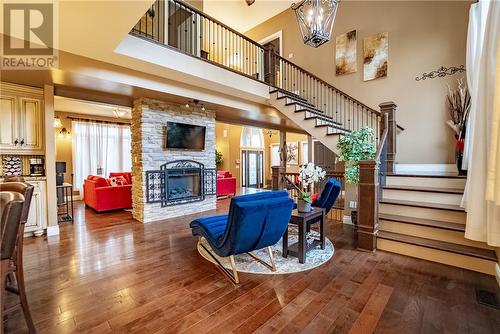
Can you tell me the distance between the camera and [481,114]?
5.83ft

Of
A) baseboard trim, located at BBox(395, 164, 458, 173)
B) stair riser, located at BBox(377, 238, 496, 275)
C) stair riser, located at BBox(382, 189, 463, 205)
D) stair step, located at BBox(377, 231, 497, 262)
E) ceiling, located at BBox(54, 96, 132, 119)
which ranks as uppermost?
ceiling, located at BBox(54, 96, 132, 119)

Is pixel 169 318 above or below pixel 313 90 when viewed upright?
below

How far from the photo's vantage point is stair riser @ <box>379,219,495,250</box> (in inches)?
119

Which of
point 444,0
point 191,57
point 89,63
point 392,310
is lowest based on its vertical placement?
point 392,310

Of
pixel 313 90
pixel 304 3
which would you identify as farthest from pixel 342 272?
pixel 313 90

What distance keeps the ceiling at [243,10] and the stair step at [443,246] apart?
7.59 metres

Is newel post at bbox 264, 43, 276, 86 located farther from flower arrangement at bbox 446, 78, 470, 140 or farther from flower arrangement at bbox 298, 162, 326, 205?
flower arrangement at bbox 446, 78, 470, 140

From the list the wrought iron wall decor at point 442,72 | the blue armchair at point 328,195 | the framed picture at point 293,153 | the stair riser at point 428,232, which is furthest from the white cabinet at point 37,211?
the framed picture at point 293,153

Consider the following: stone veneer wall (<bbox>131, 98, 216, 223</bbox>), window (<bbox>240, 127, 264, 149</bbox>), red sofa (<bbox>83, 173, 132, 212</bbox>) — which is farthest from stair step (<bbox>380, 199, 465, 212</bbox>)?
window (<bbox>240, 127, 264, 149</bbox>)

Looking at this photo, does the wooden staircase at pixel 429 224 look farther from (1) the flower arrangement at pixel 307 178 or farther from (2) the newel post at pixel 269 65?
(2) the newel post at pixel 269 65

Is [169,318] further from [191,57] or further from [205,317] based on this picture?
[191,57]

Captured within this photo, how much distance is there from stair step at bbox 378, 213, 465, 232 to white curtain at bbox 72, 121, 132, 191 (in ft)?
28.2

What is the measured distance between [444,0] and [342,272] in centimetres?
621

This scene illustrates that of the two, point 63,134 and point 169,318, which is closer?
point 169,318
